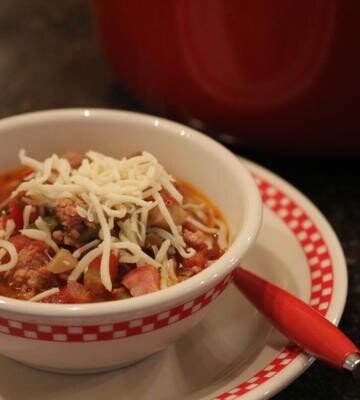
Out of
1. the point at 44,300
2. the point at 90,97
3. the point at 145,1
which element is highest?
the point at 145,1

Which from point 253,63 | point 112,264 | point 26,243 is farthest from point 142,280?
point 253,63

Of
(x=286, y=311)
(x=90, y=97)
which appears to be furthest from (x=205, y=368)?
(x=90, y=97)

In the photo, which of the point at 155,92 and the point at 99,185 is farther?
the point at 155,92

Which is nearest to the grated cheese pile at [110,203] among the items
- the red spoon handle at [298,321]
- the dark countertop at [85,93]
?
the red spoon handle at [298,321]

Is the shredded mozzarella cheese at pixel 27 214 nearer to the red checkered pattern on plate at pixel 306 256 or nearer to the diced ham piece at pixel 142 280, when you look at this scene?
the diced ham piece at pixel 142 280

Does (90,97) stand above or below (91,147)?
below

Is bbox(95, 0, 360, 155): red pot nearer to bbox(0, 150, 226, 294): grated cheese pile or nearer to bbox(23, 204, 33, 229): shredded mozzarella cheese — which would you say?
bbox(0, 150, 226, 294): grated cheese pile

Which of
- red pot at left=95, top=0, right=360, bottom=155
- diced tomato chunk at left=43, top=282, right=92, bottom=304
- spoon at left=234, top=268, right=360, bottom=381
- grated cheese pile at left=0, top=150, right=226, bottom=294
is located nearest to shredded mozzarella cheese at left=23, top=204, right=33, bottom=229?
grated cheese pile at left=0, top=150, right=226, bottom=294

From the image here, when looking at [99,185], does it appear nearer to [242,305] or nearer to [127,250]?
[127,250]
